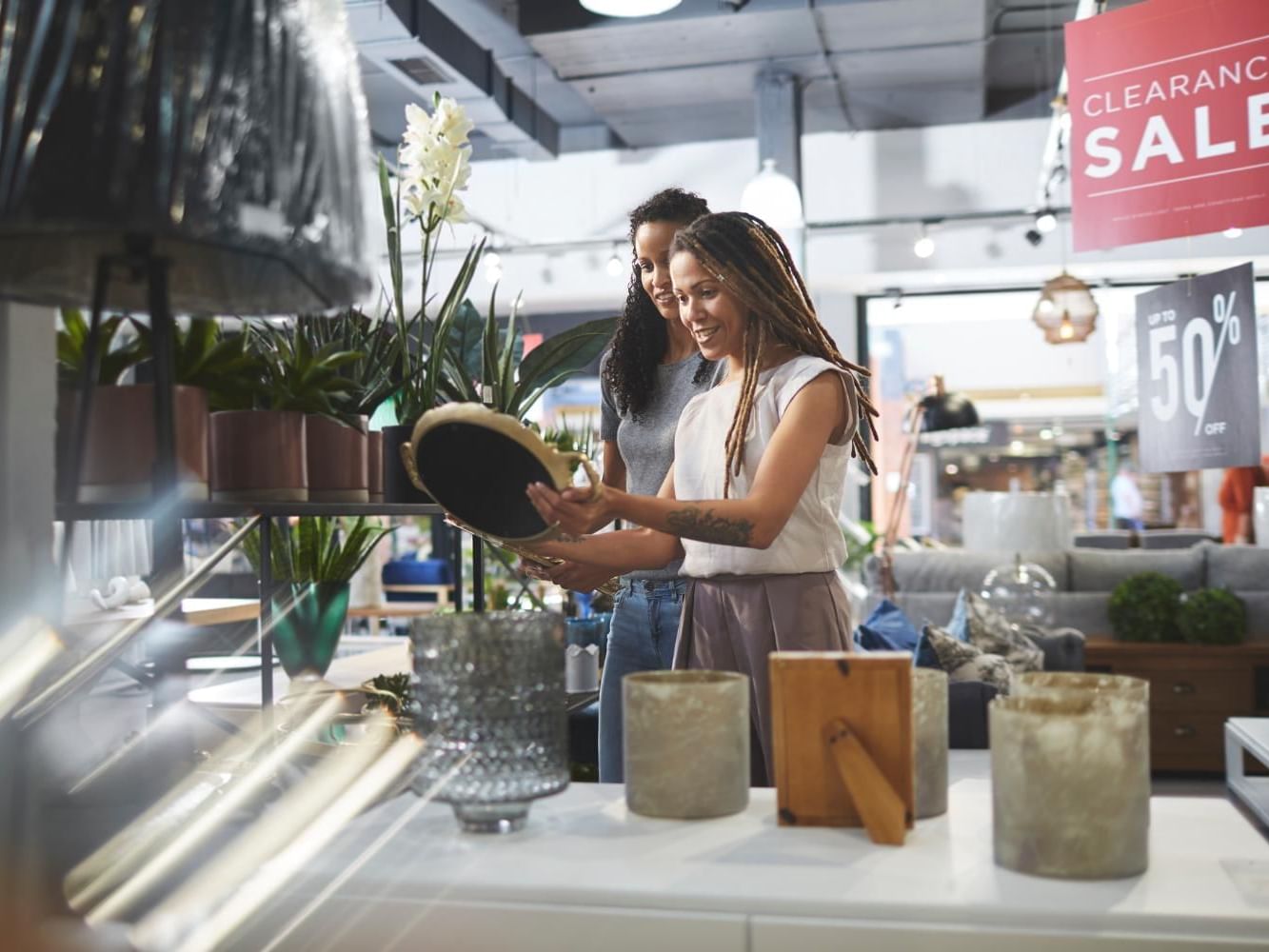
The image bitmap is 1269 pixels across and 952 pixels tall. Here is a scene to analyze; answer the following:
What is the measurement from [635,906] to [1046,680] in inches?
16.1

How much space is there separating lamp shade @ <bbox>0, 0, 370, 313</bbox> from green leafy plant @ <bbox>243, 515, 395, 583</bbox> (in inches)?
65.0

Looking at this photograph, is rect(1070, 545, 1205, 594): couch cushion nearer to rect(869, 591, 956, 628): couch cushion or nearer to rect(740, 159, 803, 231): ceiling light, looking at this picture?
rect(869, 591, 956, 628): couch cushion

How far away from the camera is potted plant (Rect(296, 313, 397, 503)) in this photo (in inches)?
58.7

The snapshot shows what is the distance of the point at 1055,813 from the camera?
0.85 meters

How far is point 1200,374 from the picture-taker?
372 centimetres

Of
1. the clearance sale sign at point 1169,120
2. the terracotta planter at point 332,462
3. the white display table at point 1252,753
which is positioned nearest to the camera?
the terracotta planter at point 332,462

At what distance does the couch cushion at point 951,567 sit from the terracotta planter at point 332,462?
4110 millimetres

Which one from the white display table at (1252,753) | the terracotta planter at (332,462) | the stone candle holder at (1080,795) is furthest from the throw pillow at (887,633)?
the stone candle holder at (1080,795)

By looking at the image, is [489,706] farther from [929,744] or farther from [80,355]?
[80,355]

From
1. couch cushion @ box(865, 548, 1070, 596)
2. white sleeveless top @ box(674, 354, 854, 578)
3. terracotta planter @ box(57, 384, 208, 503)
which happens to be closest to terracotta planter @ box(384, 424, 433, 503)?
white sleeveless top @ box(674, 354, 854, 578)

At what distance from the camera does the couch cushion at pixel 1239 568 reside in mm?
5258

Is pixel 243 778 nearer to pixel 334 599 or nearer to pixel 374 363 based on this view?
pixel 374 363

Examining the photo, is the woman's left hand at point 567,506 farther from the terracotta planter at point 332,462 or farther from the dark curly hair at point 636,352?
the dark curly hair at point 636,352

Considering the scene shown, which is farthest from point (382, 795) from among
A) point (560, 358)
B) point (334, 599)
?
point (334, 599)
